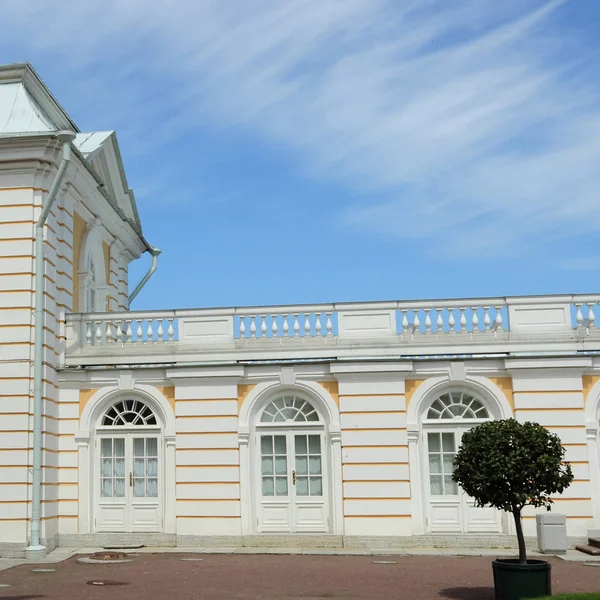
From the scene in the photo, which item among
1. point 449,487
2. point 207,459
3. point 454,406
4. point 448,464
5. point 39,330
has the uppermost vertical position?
point 39,330

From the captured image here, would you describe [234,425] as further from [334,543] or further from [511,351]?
[511,351]

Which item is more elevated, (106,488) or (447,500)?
(106,488)

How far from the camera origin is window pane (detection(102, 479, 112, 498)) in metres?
17.3

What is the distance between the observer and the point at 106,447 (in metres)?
17.4

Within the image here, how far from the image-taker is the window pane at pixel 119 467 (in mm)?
17297

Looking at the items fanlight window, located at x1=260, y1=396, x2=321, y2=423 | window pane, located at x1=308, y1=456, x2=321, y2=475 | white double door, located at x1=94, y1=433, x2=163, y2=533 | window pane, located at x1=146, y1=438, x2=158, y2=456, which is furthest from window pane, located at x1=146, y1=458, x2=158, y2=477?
window pane, located at x1=308, y1=456, x2=321, y2=475

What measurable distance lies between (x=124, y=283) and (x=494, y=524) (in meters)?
11.2

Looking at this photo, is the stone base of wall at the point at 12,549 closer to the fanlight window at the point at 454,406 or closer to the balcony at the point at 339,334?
the balcony at the point at 339,334

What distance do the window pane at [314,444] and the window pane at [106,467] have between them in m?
3.83

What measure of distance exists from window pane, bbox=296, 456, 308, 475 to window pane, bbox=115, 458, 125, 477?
3.33 metres

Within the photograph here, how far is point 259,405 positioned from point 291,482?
5.07ft

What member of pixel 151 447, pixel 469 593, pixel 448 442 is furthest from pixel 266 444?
pixel 469 593

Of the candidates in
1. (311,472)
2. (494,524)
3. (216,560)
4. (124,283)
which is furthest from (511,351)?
(124,283)

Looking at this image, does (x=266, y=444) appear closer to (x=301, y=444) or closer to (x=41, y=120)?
(x=301, y=444)
